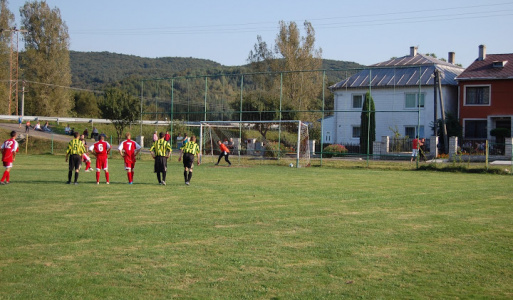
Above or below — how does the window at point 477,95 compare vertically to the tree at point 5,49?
below

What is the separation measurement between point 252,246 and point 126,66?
593 ft

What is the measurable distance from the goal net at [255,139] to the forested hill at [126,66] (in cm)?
11244

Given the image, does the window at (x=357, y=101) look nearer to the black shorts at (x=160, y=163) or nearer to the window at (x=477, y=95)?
the window at (x=477, y=95)

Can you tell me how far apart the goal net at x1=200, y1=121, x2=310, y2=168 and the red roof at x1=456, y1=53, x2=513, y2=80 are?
17.8 meters

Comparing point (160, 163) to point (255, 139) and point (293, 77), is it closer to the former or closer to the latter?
point (255, 139)

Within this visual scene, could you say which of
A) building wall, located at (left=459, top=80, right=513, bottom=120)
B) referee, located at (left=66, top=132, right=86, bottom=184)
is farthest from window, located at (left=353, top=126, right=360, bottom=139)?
referee, located at (left=66, top=132, right=86, bottom=184)

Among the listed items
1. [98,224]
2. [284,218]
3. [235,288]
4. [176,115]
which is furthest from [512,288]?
[176,115]

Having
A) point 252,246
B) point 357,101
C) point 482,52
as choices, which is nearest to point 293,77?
point 357,101

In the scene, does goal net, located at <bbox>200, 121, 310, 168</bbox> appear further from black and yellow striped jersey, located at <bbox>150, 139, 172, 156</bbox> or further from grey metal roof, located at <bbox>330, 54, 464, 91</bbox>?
black and yellow striped jersey, located at <bbox>150, 139, 172, 156</bbox>

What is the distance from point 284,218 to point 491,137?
35.4 metres

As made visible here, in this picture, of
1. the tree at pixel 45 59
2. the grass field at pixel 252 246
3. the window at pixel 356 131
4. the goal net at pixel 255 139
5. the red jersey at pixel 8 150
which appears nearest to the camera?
the grass field at pixel 252 246

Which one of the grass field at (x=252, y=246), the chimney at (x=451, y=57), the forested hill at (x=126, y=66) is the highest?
the forested hill at (x=126, y=66)

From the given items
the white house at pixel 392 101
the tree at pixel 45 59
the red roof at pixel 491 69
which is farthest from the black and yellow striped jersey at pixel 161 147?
the tree at pixel 45 59

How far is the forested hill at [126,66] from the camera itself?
506ft
